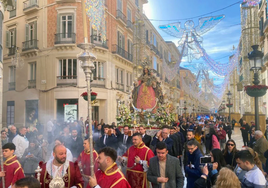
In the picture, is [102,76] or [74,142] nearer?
[74,142]

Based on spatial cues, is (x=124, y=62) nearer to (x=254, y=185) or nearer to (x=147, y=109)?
(x=147, y=109)

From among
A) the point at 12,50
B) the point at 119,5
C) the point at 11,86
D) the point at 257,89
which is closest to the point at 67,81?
the point at 11,86

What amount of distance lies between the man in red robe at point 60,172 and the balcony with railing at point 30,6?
20.8 meters

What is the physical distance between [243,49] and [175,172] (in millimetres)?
15480

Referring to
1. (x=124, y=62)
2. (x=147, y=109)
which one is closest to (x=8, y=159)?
(x=147, y=109)

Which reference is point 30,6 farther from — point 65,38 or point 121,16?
point 121,16

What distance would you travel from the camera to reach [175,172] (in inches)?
165

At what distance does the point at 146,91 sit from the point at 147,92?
79 mm

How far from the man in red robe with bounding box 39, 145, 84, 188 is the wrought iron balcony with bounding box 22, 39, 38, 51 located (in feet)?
64.7

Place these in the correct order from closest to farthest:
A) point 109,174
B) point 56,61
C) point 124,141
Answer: point 109,174, point 124,141, point 56,61

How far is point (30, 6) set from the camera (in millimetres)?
21797

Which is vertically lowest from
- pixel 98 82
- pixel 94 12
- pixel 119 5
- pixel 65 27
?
pixel 98 82

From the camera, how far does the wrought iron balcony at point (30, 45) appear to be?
2188cm

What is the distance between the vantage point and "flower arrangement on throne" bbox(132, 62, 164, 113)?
13.9m
